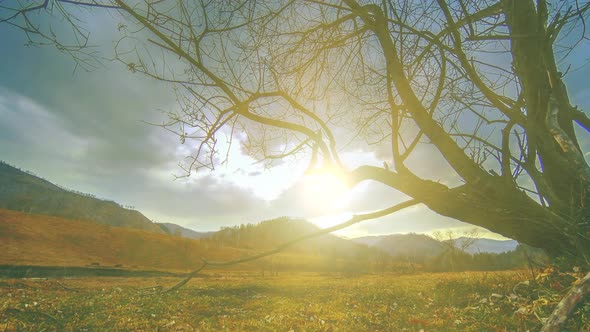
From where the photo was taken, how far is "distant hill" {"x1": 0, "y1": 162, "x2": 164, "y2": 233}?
98125mm

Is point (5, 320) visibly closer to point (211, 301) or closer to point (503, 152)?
point (211, 301)

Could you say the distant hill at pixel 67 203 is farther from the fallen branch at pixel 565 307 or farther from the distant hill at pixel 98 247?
the fallen branch at pixel 565 307

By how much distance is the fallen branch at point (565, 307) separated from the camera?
1.70 m

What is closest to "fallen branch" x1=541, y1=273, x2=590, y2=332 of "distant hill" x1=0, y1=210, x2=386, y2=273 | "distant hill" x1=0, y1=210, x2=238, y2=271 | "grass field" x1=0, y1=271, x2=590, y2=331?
"grass field" x1=0, y1=271, x2=590, y2=331

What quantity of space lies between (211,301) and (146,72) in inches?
436

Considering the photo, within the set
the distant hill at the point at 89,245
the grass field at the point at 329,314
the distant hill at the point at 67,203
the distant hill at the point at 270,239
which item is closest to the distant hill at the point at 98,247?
the distant hill at the point at 89,245

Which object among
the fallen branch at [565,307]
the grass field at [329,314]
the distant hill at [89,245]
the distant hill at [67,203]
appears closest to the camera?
the fallen branch at [565,307]

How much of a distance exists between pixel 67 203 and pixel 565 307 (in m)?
135

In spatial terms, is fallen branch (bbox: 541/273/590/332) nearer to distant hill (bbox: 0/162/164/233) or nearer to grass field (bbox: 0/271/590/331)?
grass field (bbox: 0/271/590/331)

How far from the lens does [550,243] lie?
2.74 metres

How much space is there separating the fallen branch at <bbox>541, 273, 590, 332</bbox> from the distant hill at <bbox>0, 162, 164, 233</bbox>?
4661 inches

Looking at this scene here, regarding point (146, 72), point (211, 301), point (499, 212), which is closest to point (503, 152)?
point (499, 212)

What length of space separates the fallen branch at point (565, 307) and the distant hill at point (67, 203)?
118 metres

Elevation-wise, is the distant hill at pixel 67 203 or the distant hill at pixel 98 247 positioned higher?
the distant hill at pixel 67 203
